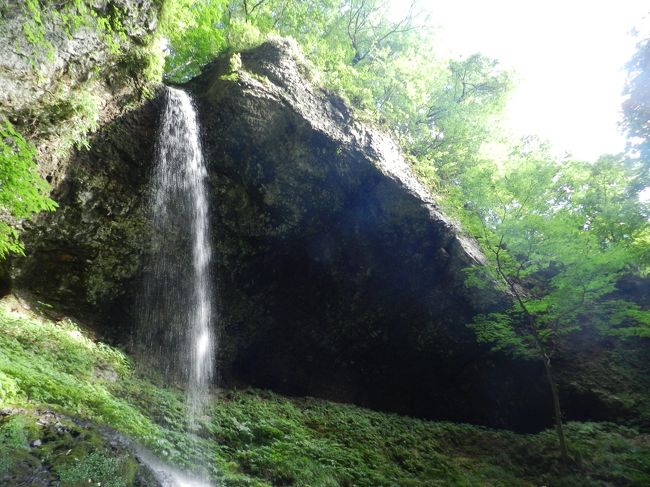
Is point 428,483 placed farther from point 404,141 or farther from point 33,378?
point 404,141

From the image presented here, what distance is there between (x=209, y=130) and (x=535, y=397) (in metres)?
12.0

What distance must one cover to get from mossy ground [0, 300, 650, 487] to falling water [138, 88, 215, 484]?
41.4 inches

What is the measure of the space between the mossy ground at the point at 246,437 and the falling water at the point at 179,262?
1.05 metres

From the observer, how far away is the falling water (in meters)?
9.25

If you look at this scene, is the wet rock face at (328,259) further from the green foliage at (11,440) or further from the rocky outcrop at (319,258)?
the green foliage at (11,440)

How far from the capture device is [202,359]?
9805mm

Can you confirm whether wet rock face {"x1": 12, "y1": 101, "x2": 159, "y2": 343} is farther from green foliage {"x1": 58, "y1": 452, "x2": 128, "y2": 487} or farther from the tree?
the tree

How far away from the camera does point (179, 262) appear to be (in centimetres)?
971

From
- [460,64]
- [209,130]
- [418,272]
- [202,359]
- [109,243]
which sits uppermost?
[460,64]

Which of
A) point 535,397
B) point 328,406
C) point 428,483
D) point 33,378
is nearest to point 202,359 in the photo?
point 328,406

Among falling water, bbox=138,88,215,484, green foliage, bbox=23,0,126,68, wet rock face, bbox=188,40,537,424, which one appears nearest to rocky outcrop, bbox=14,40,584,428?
wet rock face, bbox=188,40,537,424

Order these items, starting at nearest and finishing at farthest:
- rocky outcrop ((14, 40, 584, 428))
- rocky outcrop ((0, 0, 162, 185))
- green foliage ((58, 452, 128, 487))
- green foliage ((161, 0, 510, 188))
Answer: green foliage ((58, 452, 128, 487)) → rocky outcrop ((0, 0, 162, 185)) → rocky outcrop ((14, 40, 584, 428)) → green foliage ((161, 0, 510, 188))

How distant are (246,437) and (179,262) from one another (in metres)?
4.82

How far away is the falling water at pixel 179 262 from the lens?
925 cm
